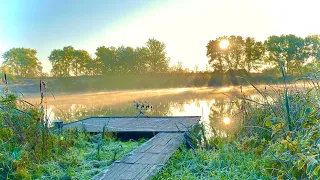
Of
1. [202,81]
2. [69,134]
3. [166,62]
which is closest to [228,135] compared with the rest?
[69,134]

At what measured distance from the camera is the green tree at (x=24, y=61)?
32125 mm

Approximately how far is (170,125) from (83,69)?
31614 mm

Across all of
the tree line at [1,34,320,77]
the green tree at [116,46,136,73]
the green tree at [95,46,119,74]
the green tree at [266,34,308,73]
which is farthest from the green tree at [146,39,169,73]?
the green tree at [266,34,308,73]

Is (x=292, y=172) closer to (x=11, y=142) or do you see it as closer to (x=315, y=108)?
(x=315, y=108)

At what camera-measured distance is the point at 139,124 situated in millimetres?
7566

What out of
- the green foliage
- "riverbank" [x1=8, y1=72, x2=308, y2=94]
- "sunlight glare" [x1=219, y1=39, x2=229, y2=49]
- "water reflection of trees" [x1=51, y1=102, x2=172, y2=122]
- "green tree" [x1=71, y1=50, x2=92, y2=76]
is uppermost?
"sunlight glare" [x1=219, y1=39, x2=229, y2=49]

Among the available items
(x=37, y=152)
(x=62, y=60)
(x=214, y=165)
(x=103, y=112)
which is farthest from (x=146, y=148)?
(x=62, y=60)

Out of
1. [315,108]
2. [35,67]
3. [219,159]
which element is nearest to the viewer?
[315,108]

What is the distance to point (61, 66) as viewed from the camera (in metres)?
35.9

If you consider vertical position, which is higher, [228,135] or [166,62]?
[166,62]

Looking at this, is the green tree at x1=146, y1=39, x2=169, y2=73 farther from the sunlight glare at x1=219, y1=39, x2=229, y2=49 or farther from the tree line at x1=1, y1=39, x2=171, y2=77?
the sunlight glare at x1=219, y1=39, x2=229, y2=49

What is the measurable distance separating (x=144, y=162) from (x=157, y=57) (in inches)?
1323

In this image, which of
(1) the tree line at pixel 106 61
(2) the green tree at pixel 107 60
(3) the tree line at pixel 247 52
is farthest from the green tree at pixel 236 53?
(2) the green tree at pixel 107 60

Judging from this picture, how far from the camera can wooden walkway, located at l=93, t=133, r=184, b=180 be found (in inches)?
140
